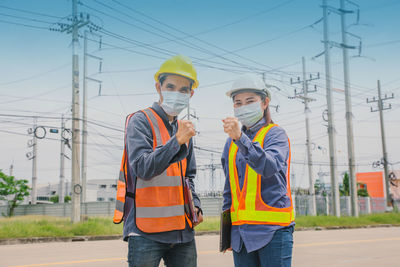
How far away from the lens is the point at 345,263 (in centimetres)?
862

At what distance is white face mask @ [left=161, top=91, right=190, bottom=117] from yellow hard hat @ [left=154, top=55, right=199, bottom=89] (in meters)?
0.13

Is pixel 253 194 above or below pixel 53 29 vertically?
below

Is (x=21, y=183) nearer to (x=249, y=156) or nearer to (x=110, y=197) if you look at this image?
(x=249, y=156)

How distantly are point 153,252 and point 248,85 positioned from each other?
125 centimetres

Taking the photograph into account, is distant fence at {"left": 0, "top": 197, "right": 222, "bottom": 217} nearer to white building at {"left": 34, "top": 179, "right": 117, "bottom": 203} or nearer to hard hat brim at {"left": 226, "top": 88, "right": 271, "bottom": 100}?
hard hat brim at {"left": 226, "top": 88, "right": 271, "bottom": 100}

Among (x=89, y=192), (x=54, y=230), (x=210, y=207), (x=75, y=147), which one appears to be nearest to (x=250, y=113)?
(x=54, y=230)

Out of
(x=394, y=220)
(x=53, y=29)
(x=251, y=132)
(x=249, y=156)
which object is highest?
(x=53, y=29)

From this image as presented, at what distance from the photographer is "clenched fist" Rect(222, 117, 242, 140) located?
2.66 meters

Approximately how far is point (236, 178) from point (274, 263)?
596 mm

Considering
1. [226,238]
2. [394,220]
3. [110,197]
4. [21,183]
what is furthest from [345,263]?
[110,197]

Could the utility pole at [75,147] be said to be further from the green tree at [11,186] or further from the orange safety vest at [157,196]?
the green tree at [11,186]

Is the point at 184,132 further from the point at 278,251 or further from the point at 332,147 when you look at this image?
the point at 332,147

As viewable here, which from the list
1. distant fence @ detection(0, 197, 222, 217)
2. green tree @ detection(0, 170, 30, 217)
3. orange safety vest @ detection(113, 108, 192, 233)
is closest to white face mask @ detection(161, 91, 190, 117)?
orange safety vest @ detection(113, 108, 192, 233)

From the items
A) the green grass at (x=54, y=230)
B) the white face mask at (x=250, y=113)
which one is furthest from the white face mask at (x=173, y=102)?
the green grass at (x=54, y=230)
